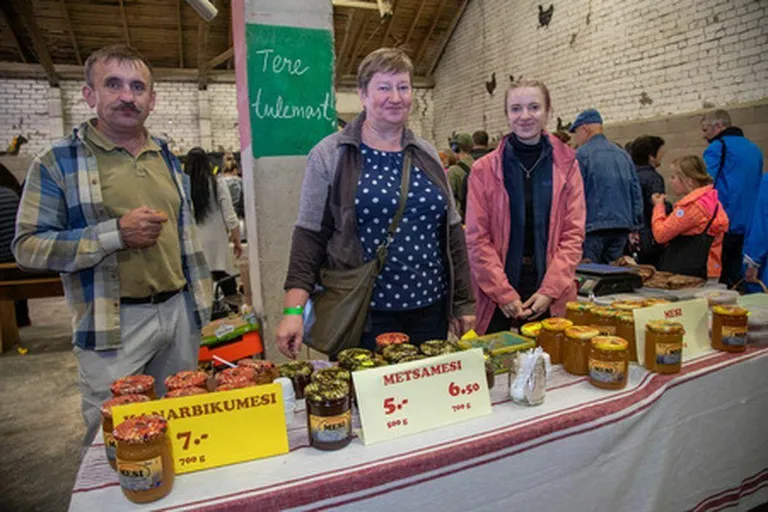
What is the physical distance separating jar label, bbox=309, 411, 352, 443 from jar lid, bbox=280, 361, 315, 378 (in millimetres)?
210

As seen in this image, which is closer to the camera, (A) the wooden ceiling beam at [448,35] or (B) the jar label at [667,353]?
(B) the jar label at [667,353]

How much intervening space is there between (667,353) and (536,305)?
544 mm

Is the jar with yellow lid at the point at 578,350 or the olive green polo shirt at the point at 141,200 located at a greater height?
the olive green polo shirt at the point at 141,200

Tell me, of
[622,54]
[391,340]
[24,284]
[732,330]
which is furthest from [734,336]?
[622,54]

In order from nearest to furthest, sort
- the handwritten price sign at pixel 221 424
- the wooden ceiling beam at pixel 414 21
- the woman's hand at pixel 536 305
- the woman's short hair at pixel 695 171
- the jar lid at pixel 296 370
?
the handwritten price sign at pixel 221 424 < the jar lid at pixel 296 370 < the woman's hand at pixel 536 305 < the woman's short hair at pixel 695 171 < the wooden ceiling beam at pixel 414 21

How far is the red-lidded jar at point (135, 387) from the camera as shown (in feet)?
3.64

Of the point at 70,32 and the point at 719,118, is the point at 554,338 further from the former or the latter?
the point at 70,32

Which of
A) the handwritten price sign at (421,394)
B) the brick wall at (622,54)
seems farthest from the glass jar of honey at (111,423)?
the brick wall at (622,54)

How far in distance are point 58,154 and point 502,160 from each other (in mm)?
1509

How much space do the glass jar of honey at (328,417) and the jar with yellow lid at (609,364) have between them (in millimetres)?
669

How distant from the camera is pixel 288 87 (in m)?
2.55

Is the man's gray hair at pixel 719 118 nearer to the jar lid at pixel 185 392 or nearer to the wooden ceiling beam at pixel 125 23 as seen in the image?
the jar lid at pixel 185 392

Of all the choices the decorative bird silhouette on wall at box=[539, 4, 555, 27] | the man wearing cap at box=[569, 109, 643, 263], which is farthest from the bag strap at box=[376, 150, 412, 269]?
the decorative bird silhouette on wall at box=[539, 4, 555, 27]

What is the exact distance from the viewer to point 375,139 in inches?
65.2
